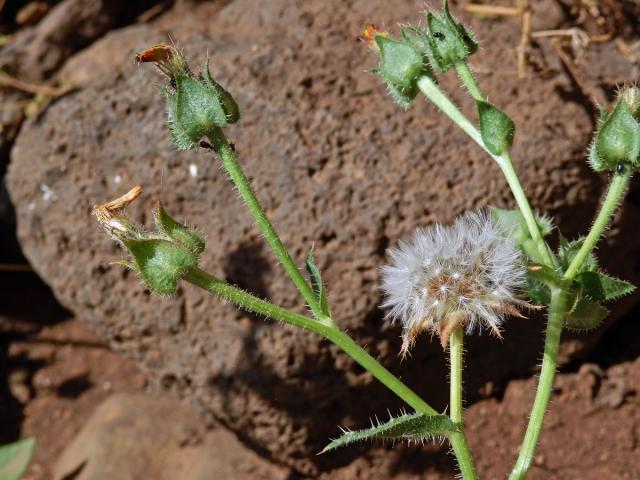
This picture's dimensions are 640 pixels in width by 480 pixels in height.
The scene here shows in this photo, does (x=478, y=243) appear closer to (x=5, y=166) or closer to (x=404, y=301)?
(x=404, y=301)

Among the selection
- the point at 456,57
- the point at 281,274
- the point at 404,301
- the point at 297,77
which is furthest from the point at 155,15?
the point at 404,301

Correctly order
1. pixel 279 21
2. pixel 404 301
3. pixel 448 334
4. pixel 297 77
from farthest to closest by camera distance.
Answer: pixel 279 21 → pixel 297 77 → pixel 404 301 → pixel 448 334

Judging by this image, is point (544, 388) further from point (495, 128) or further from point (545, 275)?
point (495, 128)

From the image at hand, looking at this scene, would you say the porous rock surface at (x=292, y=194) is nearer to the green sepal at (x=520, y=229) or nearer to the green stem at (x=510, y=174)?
the green sepal at (x=520, y=229)

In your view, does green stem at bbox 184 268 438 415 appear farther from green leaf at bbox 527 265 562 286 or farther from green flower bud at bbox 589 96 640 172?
green flower bud at bbox 589 96 640 172

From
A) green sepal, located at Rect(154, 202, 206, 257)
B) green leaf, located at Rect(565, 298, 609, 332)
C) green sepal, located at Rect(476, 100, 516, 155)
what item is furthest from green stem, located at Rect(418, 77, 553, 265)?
green sepal, located at Rect(154, 202, 206, 257)

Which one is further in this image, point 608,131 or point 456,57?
point 456,57

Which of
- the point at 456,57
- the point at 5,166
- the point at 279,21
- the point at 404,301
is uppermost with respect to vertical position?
the point at 456,57
